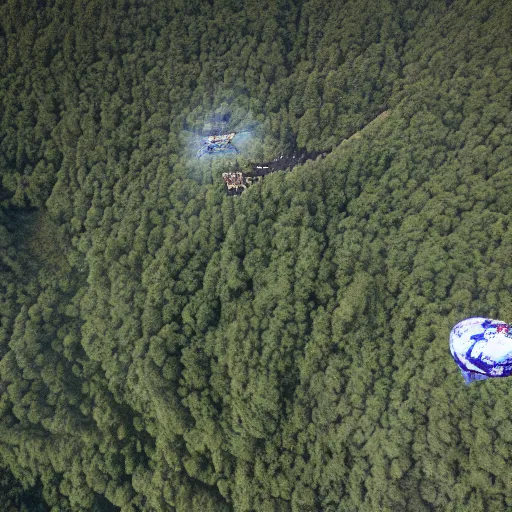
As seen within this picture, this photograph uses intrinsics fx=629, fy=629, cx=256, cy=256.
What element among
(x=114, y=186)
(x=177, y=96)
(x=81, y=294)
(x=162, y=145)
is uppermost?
(x=177, y=96)

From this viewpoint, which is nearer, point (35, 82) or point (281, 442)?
point (281, 442)

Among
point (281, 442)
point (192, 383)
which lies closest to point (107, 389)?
point (192, 383)

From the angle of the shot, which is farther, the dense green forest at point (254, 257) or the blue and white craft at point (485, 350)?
the dense green forest at point (254, 257)

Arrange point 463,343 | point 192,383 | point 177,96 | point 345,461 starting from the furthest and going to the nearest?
point 177,96 → point 192,383 → point 345,461 → point 463,343

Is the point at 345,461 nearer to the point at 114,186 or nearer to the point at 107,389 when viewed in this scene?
the point at 107,389
